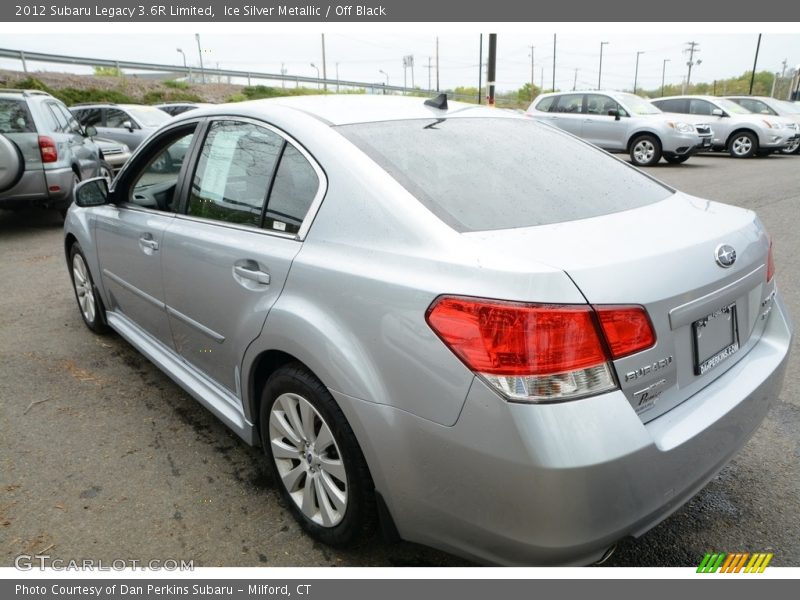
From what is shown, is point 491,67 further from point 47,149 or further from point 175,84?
point 175,84

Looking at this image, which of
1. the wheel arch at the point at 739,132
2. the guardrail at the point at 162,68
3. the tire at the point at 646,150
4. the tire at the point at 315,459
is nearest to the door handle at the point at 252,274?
the tire at the point at 315,459

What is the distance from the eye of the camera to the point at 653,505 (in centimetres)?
175

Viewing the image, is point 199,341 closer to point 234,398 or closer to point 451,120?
point 234,398

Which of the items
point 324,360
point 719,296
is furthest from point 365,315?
point 719,296

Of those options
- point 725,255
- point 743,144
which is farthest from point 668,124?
point 725,255

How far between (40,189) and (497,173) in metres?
7.35

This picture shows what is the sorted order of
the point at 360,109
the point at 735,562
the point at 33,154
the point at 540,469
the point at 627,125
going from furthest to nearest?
the point at 627,125
the point at 33,154
the point at 360,109
the point at 735,562
the point at 540,469

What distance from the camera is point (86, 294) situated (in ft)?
14.5

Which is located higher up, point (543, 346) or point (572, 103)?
point (572, 103)

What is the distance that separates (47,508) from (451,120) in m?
2.34

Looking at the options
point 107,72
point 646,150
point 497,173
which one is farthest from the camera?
point 107,72

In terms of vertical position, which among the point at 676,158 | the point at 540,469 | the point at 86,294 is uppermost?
the point at 540,469

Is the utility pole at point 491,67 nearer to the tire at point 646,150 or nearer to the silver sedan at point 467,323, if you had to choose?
the tire at point 646,150

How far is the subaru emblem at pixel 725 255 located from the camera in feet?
6.41
